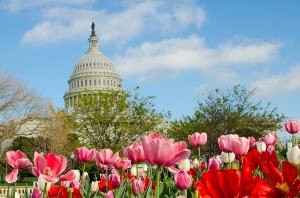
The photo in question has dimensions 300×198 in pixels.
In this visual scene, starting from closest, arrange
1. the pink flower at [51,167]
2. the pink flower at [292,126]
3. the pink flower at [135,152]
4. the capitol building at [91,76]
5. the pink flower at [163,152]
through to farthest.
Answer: the pink flower at [163,152] → the pink flower at [51,167] → the pink flower at [135,152] → the pink flower at [292,126] → the capitol building at [91,76]

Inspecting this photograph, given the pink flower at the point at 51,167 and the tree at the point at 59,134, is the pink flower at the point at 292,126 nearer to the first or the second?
the pink flower at the point at 51,167

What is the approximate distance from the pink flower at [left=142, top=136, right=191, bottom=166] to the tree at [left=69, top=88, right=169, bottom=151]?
33550 millimetres

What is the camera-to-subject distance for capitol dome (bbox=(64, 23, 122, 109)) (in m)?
97.6

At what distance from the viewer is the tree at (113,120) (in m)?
35.8

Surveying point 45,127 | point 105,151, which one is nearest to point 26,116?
point 45,127

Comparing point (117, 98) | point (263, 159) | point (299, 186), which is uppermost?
point (117, 98)

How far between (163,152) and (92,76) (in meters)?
97.8

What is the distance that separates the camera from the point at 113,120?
36188mm

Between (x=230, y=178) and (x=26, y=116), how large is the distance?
40.1 meters

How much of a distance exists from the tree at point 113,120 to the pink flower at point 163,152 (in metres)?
33.6

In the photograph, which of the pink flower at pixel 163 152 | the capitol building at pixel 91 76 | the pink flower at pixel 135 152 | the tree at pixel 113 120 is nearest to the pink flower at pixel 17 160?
the pink flower at pixel 135 152

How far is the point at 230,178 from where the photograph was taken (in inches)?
51.6

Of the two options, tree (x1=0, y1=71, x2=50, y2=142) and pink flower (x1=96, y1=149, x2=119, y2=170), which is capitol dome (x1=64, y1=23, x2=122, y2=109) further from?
pink flower (x1=96, y1=149, x2=119, y2=170)

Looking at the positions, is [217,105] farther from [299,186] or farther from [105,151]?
[299,186]
